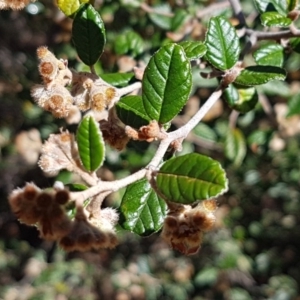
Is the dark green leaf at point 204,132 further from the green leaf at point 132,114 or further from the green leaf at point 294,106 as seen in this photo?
the green leaf at point 132,114

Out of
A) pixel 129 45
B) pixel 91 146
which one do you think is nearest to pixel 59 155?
pixel 91 146

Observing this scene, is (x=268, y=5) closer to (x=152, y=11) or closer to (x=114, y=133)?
(x=114, y=133)

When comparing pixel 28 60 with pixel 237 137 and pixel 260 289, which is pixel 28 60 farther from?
pixel 260 289

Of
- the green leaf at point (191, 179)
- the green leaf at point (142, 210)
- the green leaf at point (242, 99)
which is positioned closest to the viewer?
the green leaf at point (191, 179)

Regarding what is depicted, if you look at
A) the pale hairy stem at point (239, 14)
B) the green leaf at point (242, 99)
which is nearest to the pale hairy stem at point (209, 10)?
the pale hairy stem at point (239, 14)

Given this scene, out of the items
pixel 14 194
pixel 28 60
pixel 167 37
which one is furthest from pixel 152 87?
pixel 28 60

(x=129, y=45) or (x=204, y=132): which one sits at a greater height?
(x=129, y=45)
